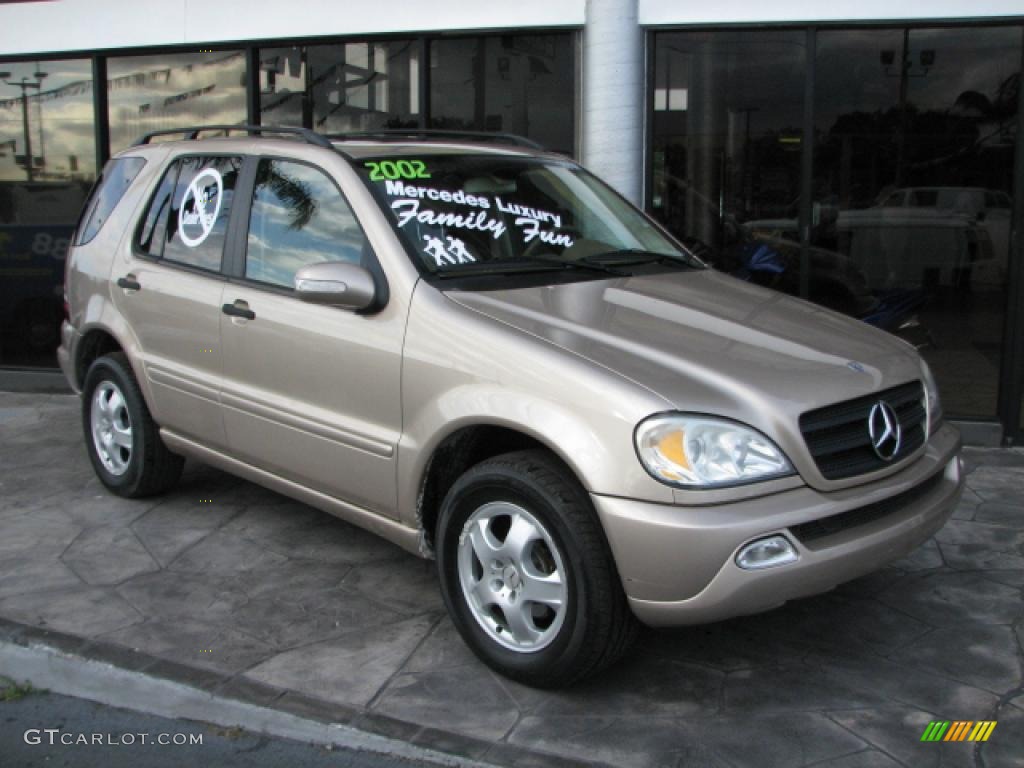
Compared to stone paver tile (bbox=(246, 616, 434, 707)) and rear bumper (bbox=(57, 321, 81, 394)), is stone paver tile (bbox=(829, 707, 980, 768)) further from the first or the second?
rear bumper (bbox=(57, 321, 81, 394))

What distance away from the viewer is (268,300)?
14.7ft

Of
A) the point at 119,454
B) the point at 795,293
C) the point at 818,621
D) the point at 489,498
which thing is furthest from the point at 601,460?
the point at 795,293

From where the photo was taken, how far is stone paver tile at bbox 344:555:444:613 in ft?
14.4

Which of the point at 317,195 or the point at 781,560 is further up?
the point at 317,195

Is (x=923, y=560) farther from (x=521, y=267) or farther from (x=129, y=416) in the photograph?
(x=129, y=416)

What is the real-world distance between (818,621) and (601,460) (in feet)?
4.85

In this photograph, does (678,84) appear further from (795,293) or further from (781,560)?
(781,560)

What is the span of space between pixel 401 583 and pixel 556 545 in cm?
138

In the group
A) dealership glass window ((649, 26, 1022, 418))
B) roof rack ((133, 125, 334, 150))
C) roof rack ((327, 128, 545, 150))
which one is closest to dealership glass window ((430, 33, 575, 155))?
dealership glass window ((649, 26, 1022, 418))

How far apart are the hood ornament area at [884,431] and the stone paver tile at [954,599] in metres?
0.99

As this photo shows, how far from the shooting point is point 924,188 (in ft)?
23.7

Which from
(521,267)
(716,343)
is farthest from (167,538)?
(716,343)

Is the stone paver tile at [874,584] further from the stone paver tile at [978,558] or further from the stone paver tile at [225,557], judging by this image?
Result: the stone paver tile at [225,557]
